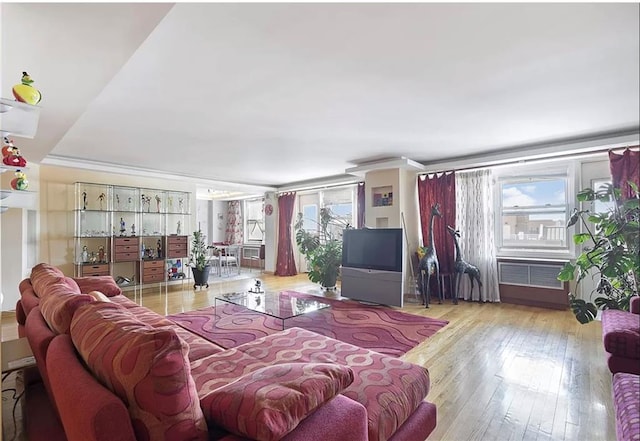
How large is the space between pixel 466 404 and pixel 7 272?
5318mm

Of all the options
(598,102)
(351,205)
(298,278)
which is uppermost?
(598,102)

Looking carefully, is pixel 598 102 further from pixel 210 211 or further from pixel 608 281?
pixel 210 211

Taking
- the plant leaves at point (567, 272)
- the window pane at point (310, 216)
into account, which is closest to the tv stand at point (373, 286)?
the plant leaves at point (567, 272)

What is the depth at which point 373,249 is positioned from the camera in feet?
14.4

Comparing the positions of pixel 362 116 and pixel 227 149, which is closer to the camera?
pixel 362 116

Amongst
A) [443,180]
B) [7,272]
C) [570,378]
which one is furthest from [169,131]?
[570,378]

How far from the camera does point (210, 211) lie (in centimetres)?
962

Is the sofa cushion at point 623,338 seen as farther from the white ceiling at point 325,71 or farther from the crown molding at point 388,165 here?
the crown molding at point 388,165

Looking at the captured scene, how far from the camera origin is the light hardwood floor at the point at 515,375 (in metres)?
1.77

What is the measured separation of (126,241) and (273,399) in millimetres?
5166

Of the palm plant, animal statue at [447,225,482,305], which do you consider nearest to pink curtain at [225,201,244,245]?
the palm plant

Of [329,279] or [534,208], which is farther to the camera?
[329,279]

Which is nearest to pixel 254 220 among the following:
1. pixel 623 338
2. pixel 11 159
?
pixel 11 159

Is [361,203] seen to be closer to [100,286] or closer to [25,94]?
[100,286]
